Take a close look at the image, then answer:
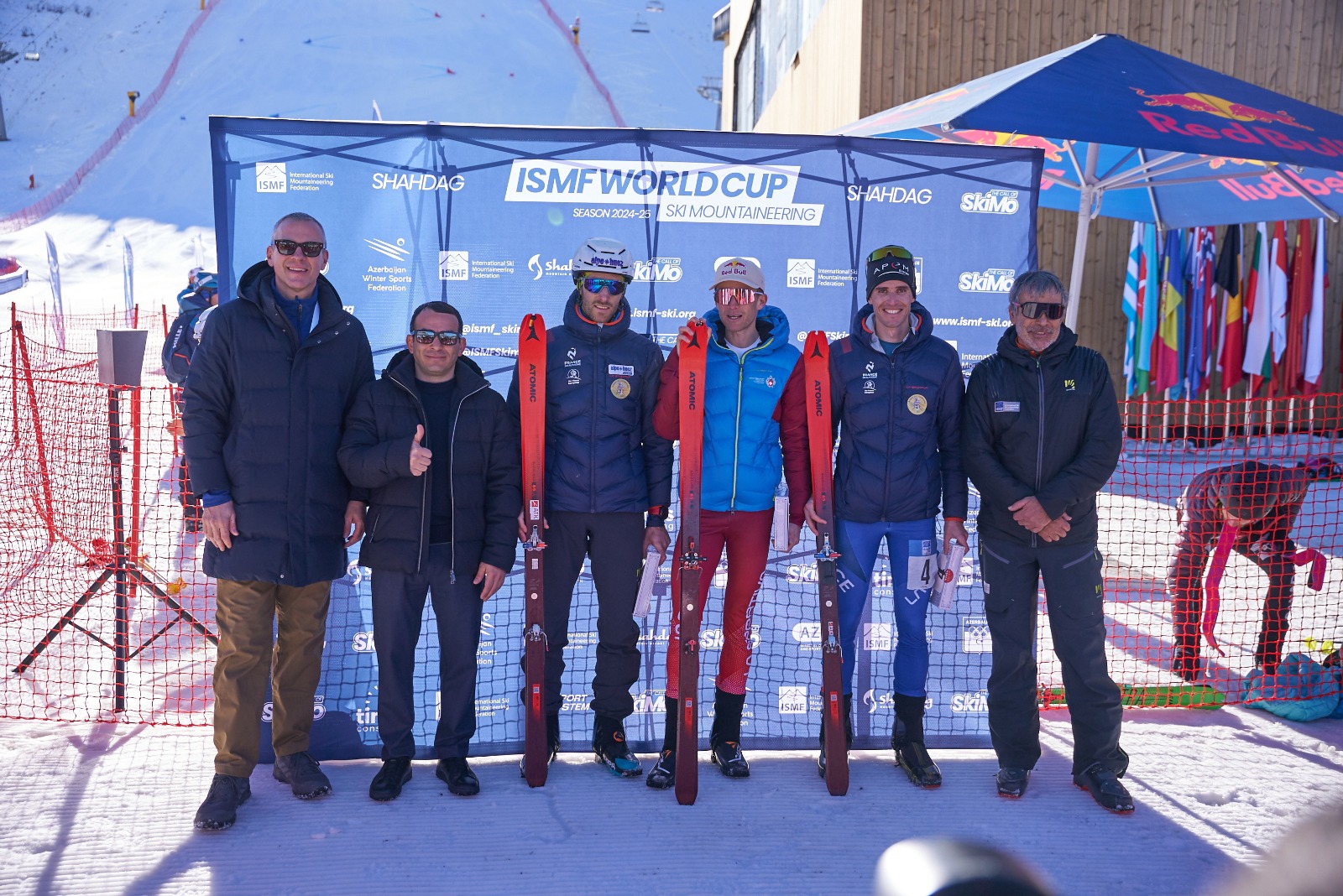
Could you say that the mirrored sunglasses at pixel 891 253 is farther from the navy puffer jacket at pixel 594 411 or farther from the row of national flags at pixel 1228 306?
the row of national flags at pixel 1228 306

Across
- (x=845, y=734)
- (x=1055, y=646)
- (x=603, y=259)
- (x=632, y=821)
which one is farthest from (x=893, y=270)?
(x=632, y=821)

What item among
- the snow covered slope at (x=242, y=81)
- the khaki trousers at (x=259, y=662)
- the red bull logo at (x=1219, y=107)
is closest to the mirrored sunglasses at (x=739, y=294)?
the khaki trousers at (x=259, y=662)

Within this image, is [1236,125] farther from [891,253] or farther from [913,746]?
[913,746]

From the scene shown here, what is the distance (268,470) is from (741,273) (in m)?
1.83

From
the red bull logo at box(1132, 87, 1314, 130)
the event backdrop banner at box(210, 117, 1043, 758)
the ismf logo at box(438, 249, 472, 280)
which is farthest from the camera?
the red bull logo at box(1132, 87, 1314, 130)

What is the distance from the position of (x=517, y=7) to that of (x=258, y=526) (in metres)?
50.4

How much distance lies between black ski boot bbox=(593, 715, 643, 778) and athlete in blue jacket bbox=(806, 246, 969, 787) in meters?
0.90

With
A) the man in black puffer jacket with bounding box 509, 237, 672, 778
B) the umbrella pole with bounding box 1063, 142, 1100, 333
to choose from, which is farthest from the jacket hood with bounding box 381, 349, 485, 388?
the umbrella pole with bounding box 1063, 142, 1100, 333

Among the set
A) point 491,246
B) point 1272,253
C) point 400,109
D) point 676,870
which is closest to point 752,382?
point 491,246

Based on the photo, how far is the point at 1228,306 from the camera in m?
11.3

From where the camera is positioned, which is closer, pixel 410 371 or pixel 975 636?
pixel 410 371

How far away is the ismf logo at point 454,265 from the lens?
4191mm

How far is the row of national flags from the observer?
36.6 feet

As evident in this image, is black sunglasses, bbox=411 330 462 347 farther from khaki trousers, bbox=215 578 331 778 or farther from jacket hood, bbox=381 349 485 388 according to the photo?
khaki trousers, bbox=215 578 331 778
